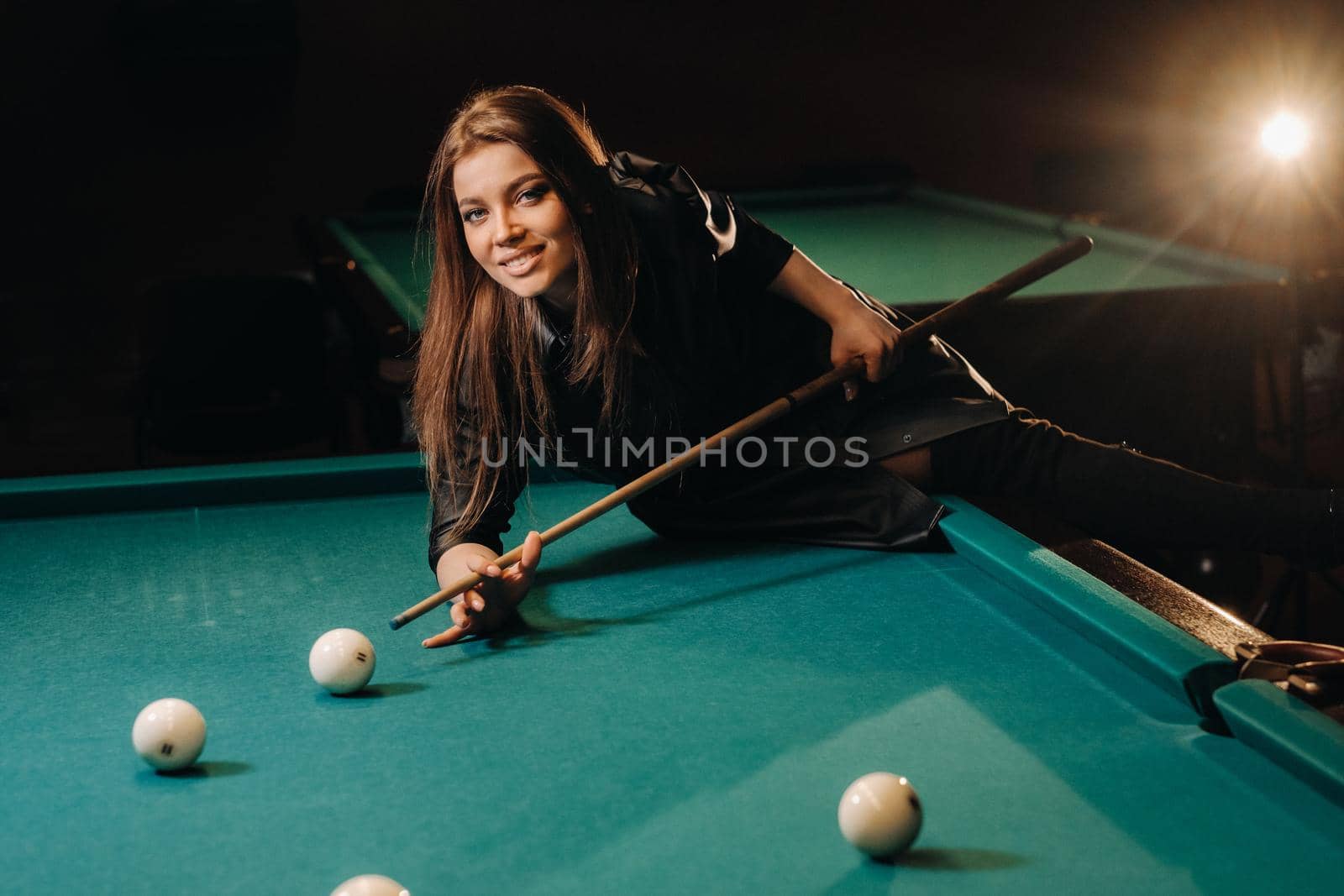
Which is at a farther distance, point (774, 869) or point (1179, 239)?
point (1179, 239)

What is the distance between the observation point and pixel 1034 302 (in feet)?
9.57

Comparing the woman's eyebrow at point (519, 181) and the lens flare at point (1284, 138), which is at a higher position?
the lens flare at point (1284, 138)

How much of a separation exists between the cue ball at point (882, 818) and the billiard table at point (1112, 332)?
1.79m

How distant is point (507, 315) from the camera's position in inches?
81.8

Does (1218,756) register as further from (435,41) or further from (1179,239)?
(435,41)

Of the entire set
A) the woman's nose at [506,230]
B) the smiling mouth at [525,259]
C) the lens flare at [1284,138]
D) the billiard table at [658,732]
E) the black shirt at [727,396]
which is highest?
the lens flare at [1284,138]

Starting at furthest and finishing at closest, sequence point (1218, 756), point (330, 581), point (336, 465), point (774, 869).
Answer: point (336, 465), point (330, 581), point (1218, 756), point (774, 869)

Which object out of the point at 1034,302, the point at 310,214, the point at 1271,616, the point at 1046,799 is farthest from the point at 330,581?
the point at 310,214

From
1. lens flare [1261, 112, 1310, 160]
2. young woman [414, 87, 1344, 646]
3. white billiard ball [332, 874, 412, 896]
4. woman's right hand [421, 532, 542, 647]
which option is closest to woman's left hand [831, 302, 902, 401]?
young woman [414, 87, 1344, 646]

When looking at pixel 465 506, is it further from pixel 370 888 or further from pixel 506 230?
pixel 370 888

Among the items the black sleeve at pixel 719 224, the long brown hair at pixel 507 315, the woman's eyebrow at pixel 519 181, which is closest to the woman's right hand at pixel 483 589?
the long brown hair at pixel 507 315

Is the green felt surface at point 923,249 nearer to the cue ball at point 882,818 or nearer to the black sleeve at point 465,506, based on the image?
the black sleeve at point 465,506

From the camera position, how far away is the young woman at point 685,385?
197cm

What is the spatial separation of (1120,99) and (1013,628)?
5928 mm
